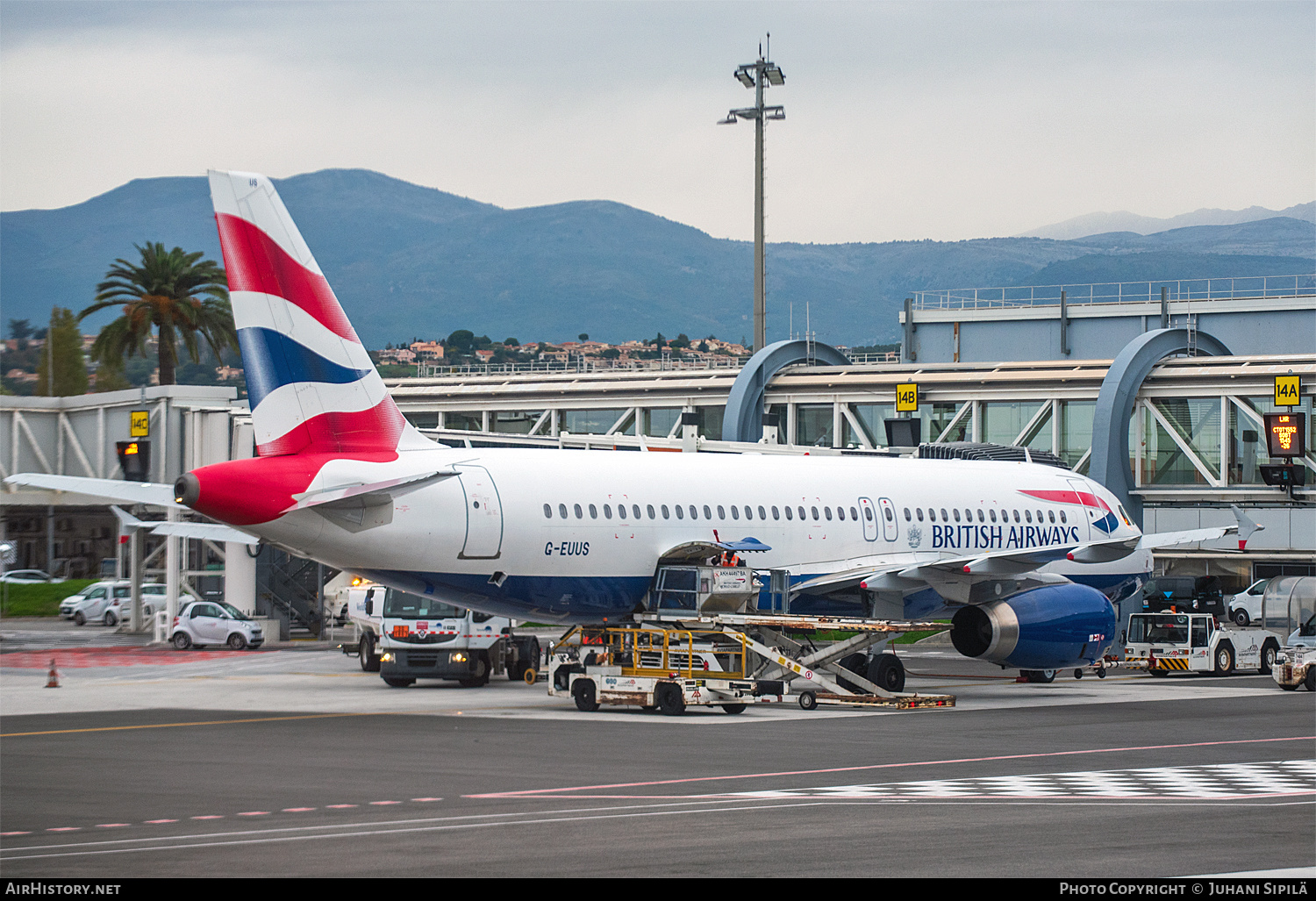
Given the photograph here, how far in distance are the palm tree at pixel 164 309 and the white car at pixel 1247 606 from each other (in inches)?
1647

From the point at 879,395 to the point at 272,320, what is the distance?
33154mm

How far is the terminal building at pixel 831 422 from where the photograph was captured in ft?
152

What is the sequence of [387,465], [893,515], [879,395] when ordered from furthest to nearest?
1. [879,395]
2. [893,515]
3. [387,465]

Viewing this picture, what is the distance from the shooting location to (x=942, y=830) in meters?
13.0

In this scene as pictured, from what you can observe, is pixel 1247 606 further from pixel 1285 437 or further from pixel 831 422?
pixel 831 422

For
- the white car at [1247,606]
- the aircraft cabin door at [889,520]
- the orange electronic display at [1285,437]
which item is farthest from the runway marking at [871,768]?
the white car at [1247,606]

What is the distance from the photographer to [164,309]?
66.6 metres

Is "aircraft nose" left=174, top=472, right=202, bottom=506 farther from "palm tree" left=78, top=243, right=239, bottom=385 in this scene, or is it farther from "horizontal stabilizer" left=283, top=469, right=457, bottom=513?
"palm tree" left=78, top=243, right=239, bottom=385

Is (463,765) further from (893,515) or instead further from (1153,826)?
(893,515)

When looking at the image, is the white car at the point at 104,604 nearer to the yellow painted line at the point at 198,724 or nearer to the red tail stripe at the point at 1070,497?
the yellow painted line at the point at 198,724

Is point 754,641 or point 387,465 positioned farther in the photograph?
point 754,641

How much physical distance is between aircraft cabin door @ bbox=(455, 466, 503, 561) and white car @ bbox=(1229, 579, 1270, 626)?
32256 millimetres

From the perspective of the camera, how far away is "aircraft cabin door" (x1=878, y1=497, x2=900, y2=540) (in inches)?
1233
